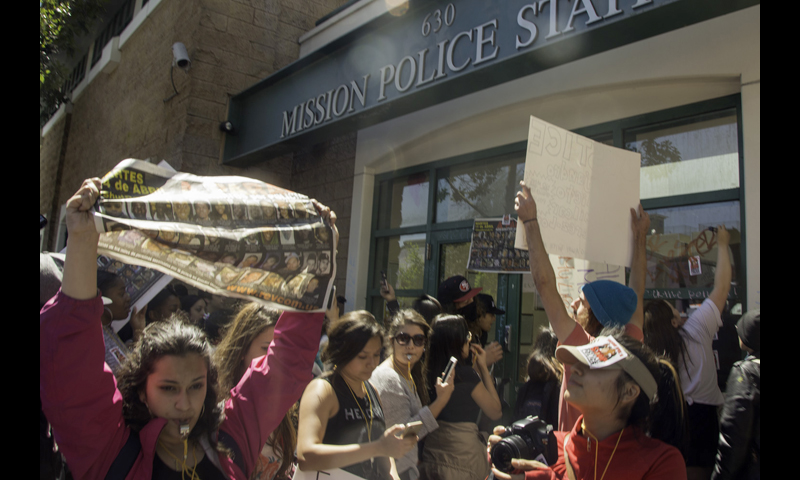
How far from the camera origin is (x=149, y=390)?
5.86 feet

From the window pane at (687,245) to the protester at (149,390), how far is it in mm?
3099

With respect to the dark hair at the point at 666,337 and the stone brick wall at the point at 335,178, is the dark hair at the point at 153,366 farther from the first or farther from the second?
the stone brick wall at the point at 335,178

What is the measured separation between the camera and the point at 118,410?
1590 millimetres

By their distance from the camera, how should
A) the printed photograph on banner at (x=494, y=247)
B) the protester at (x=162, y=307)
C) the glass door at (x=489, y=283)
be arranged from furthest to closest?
the glass door at (x=489, y=283)
the printed photograph on banner at (x=494, y=247)
the protester at (x=162, y=307)

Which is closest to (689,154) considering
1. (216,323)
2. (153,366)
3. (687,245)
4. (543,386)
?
(687,245)

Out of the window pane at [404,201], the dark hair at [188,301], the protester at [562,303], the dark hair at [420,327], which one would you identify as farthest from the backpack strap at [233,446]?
the window pane at [404,201]

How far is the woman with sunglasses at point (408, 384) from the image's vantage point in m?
2.92

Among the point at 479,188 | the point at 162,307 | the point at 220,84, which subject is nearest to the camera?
the point at 162,307

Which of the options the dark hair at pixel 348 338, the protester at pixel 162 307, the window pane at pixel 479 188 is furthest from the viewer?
the window pane at pixel 479 188

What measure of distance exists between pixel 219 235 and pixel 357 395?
1.15m

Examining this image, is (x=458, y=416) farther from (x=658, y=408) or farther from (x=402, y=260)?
(x=402, y=260)

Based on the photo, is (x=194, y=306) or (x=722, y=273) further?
(x=194, y=306)

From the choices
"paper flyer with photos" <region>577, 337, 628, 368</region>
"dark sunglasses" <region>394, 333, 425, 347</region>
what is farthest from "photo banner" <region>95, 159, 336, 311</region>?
"dark sunglasses" <region>394, 333, 425, 347</region>

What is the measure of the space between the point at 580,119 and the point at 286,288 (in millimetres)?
3842
